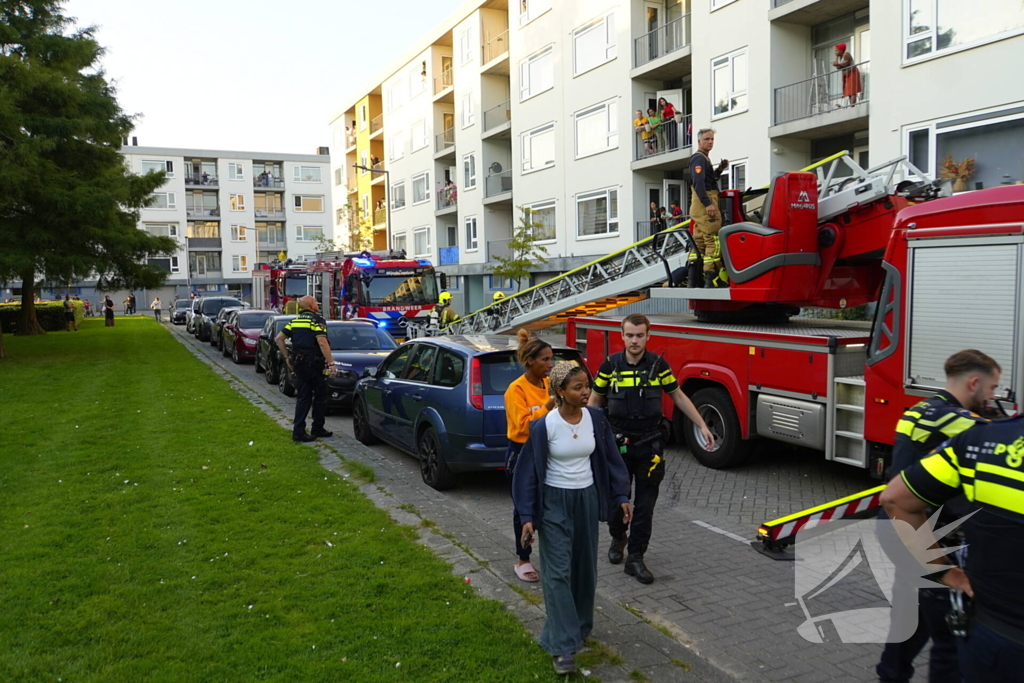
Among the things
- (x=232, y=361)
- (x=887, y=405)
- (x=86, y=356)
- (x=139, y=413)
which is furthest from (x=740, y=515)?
(x=86, y=356)

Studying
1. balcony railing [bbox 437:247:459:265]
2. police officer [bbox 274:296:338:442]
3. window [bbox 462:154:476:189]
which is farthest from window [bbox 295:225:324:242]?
police officer [bbox 274:296:338:442]

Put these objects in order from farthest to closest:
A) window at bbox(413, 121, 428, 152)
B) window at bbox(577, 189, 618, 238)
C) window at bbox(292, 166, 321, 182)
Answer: window at bbox(292, 166, 321, 182) → window at bbox(413, 121, 428, 152) → window at bbox(577, 189, 618, 238)

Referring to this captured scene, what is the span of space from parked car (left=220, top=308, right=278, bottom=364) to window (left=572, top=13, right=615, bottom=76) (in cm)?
1294

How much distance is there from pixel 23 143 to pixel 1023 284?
20535 mm

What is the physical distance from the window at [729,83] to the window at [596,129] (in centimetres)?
492

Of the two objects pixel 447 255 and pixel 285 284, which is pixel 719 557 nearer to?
pixel 285 284

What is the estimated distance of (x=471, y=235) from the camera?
36.7m

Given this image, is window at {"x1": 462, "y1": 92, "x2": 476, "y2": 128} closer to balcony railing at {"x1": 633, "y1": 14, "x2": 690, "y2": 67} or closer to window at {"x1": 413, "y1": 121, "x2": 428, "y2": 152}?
window at {"x1": 413, "y1": 121, "x2": 428, "y2": 152}

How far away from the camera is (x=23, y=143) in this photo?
19.1m

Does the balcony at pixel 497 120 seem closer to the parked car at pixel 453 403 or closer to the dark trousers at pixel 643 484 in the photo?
the parked car at pixel 453 403

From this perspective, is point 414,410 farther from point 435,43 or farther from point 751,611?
point 435,43

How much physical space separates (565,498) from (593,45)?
79.8 feet

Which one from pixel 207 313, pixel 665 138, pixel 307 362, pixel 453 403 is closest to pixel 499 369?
pixel 453 403

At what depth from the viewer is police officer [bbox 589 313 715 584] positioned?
18.7ft
